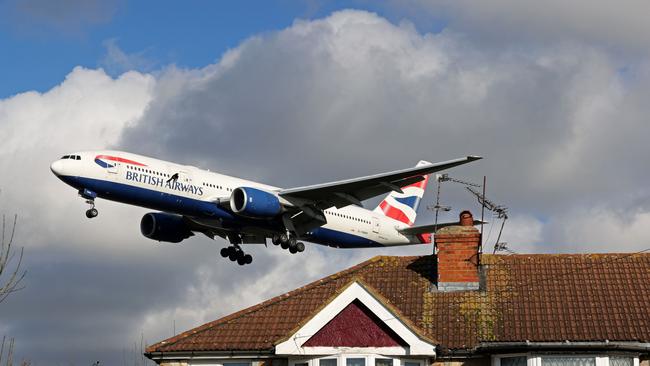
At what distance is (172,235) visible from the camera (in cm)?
5456

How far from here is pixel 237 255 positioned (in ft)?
183

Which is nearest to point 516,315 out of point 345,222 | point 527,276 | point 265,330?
point 527,276

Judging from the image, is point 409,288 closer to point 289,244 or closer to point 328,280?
point 328,280

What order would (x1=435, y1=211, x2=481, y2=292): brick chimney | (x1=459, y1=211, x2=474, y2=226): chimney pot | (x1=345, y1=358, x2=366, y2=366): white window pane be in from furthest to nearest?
(x1=459, y1=211, x2=474, y2=226): chimney pot < (x1=435, y1=211, x2=481, y2=292): brick chimney < (x1=345, y1=358, x2=366, y2=366): white window pane

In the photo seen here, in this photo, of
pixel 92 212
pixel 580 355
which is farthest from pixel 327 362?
pixel 92 212

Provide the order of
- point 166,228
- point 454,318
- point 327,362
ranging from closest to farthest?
point 327,362
point 454,318
point 166,228

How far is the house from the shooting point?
24797 millimetres

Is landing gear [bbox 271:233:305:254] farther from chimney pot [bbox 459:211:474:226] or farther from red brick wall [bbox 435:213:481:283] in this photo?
red brick wall [bbox 435:213:481:283]

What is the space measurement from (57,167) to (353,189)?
14687 millimetres

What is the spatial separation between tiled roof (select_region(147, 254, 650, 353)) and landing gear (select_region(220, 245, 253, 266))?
82.5 ft

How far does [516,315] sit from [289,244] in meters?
25.4

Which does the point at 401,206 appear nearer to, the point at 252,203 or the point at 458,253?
the point at 252,203

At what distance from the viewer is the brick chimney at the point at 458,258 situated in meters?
29.0

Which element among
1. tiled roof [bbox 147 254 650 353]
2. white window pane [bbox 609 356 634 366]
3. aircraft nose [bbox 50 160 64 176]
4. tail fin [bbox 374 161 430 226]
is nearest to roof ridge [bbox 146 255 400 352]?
tiled roof [bbox 147 254 650 353]
